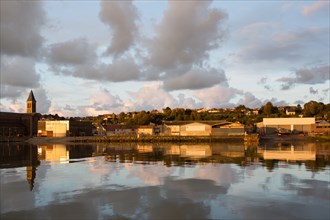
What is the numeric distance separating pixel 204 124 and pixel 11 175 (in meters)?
81.8

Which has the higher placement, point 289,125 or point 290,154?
point 289,125

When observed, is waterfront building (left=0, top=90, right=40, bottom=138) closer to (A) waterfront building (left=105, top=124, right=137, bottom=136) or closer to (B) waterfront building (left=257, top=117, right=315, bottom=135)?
(A) waterfront building (left=105, top=124, right=137, bottom=136)

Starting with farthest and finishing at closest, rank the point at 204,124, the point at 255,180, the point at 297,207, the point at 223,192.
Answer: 1. the point at 204,124
2. the point at 255,180
3. the point at 223,192
4. the point at 297,207

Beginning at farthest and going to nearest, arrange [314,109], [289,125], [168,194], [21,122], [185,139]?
[314,109] < [21,122] < [289,125] < [185,139] < [168,194]

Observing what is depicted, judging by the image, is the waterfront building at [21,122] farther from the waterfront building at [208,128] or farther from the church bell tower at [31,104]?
the waterfront building at [208,128]

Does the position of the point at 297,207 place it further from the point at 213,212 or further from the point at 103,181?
the point at 103,181

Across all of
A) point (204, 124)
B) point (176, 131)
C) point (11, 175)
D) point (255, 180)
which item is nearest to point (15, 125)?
point (176, 131)

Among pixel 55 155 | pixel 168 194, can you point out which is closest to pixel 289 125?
pixel 55 155

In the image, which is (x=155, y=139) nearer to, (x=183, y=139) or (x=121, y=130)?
(x=183, y=139)

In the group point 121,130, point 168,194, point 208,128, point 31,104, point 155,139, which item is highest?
point 31,104

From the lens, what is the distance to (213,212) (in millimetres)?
12898

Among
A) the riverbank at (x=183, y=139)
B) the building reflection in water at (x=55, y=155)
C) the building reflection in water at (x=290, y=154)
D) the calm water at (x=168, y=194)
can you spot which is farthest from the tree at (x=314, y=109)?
the calm water at (x=168, y=194)

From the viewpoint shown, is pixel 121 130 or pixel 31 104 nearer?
pixel 121 130

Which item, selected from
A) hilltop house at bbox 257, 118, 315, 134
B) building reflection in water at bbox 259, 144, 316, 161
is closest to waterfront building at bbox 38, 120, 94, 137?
hilltop house at bbox 257, 118, 315, 134
